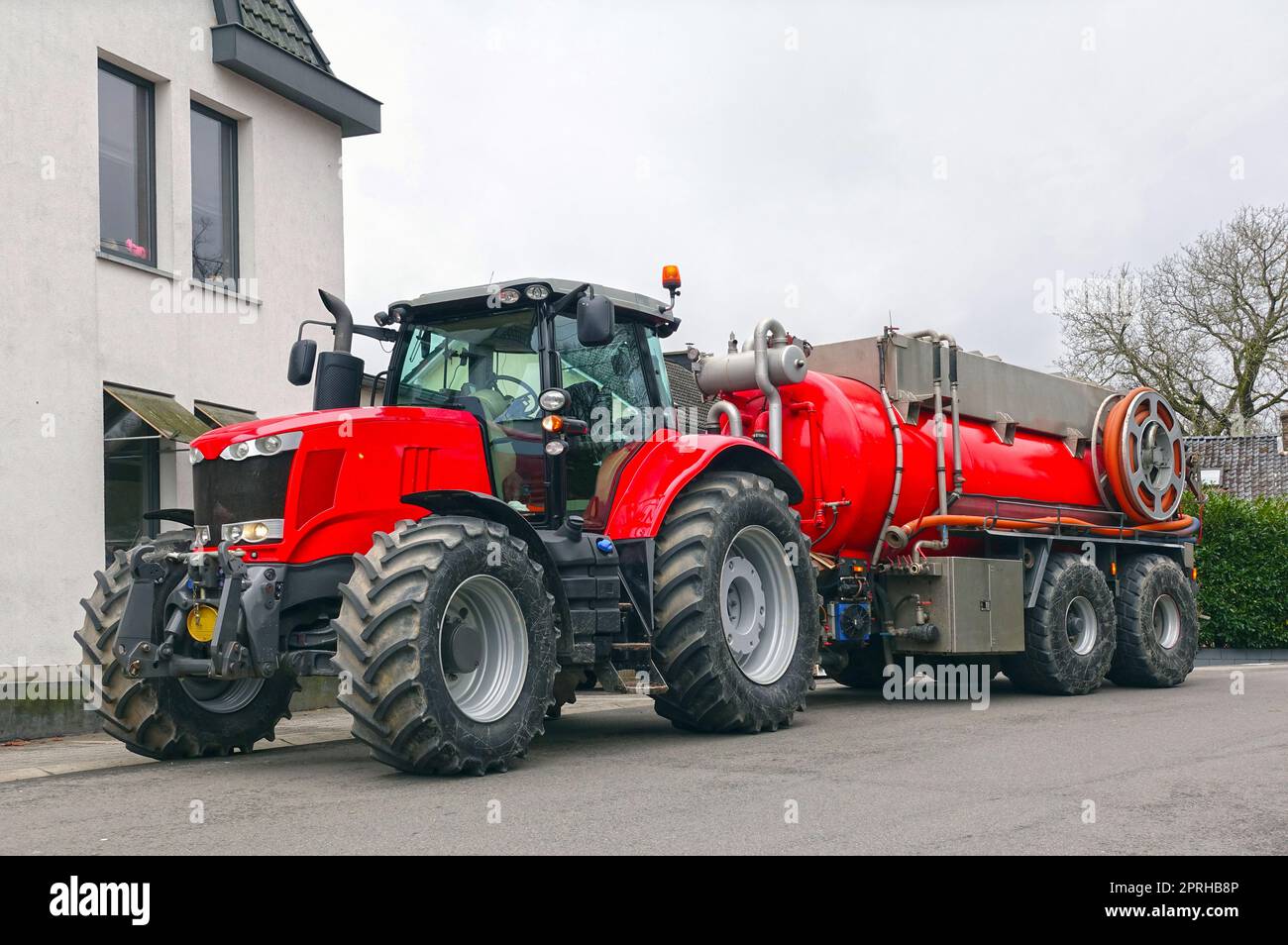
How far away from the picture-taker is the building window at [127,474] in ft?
42.0

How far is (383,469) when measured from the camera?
804 centimetres

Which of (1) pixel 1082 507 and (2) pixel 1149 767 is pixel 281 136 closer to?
(1) pixel 1082 507

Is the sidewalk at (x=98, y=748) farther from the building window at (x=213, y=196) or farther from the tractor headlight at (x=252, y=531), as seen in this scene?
the building window at (x=213, y=196)

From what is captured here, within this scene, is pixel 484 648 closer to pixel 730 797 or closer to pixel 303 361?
pixel 730 797

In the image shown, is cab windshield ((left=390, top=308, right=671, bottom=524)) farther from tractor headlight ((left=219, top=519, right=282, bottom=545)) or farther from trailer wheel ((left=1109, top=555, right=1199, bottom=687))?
trailer wheel ((left=1109, top=555, right=1199, bottom=687))

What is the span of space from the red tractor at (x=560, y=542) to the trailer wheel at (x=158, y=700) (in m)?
0.02

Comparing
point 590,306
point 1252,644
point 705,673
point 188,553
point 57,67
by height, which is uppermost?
point 57,67

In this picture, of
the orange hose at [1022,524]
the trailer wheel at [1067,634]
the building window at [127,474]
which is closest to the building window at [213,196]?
the building window at [127,474]

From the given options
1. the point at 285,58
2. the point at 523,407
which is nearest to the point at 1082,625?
the point at 523,407

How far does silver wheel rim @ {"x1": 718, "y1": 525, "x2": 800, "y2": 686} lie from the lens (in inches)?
388

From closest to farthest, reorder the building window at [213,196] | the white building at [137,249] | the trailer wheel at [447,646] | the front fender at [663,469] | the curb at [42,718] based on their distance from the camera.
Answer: the trailer wheel at [447,646] < the front fender at [663,469] < the curb at [42,718] < the white building at [137,249] < the building window at [213,196]

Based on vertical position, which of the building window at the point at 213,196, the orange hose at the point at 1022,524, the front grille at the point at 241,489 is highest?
the building window at the point at 213,196

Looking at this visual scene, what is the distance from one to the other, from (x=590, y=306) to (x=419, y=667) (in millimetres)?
2479
